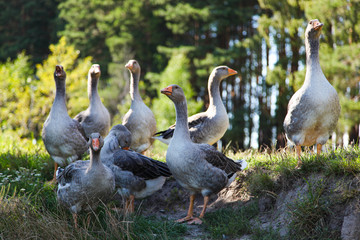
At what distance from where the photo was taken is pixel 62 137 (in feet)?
23.2

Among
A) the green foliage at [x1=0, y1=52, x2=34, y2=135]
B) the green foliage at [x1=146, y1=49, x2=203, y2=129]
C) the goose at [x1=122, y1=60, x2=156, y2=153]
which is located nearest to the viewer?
the goose at [x1=122, y1=60, x2=156, y2=153]

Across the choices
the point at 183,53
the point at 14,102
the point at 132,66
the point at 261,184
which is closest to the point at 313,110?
the point at 261,184

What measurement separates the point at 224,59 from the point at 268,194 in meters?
18.1

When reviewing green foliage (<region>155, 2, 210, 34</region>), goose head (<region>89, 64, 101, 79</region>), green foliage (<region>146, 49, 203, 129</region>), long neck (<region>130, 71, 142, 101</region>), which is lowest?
green foliage (<region>146, 49, 203, 129</region>)

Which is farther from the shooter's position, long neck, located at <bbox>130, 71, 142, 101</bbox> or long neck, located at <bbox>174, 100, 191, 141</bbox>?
long neck, located at <bbox>130, 71, 142, 101</bbox>

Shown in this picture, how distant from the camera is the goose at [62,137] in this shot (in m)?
7.10

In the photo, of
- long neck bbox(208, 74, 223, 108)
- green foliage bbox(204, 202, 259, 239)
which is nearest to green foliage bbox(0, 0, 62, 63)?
long neck bbox(208, 74, 223, 108)

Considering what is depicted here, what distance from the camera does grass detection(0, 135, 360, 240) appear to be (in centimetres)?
512

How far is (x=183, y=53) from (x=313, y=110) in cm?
2033

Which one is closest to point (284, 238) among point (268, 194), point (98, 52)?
point (268, 194)

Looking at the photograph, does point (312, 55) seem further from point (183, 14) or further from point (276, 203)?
point (183, 14)

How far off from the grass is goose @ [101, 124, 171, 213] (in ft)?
1.43

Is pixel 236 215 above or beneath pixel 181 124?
beneath

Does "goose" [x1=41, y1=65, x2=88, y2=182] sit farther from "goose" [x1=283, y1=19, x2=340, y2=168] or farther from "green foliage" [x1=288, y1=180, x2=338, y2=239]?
"green foliage" [x1=288, y1=180, x2=338, y2=239]
